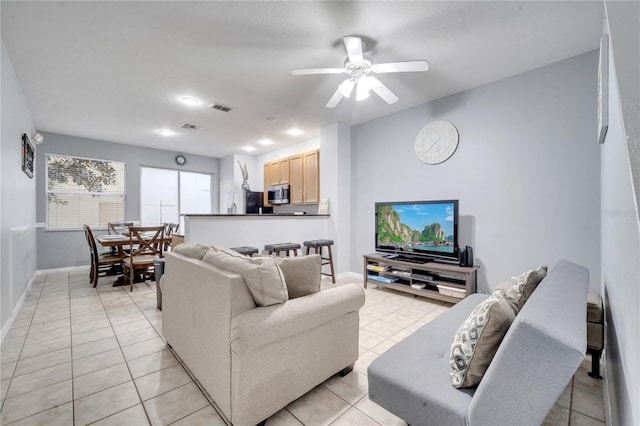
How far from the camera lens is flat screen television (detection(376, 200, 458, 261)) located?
3.35 meters

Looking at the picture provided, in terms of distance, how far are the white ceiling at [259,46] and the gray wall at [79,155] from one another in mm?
1532

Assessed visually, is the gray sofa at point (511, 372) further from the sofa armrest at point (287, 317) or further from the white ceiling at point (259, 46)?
the white ceiling at point (259, 46)

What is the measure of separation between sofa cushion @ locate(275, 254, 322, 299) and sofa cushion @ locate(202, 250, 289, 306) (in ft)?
0.35

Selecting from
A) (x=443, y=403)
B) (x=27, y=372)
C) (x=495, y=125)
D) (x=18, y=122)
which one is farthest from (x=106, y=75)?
(x=495, y=125)

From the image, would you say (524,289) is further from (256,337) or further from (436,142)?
(436,142)

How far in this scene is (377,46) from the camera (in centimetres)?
254

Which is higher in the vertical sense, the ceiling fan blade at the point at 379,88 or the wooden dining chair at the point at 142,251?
the ceiling fan blade at the point at 379,88

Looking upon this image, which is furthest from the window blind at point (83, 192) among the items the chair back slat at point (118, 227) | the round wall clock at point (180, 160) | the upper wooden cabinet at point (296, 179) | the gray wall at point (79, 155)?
the upper wooden cabinet at point (296, 179)

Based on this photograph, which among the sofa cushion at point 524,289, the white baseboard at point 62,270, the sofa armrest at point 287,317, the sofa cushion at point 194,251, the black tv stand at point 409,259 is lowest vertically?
the white baseboard at point 62,270

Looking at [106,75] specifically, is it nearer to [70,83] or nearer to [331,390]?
[70,83]

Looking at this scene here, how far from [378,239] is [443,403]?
3.06m

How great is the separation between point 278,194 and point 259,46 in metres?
3.57

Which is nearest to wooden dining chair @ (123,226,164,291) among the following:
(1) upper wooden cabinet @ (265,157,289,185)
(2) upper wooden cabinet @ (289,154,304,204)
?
(2) upper wooden cabinet @ (289,154,304,204)

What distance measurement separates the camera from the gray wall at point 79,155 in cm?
508
